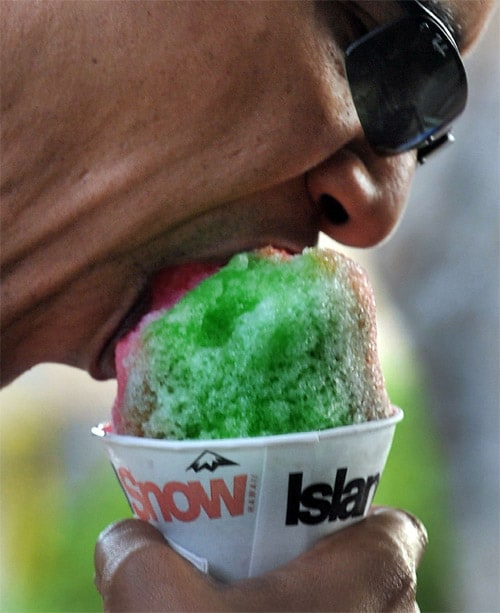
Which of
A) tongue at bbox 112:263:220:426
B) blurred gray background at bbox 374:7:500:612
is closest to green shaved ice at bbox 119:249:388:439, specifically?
tongue at bbox 112:263:220:426

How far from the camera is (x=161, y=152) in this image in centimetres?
56

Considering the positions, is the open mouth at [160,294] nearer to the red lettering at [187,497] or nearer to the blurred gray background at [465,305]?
the red lettering at [187,497]

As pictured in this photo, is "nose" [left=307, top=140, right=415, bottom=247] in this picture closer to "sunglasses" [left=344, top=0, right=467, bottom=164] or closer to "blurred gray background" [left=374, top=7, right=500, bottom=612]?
"sunglasses" [left=344, top=0, right=467, bottom=164]

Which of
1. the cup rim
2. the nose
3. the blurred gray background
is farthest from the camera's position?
the blurred gray background

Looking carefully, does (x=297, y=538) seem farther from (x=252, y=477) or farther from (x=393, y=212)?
(x=393, y=212)

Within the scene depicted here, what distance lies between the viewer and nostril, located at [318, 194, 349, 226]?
63 centimetres

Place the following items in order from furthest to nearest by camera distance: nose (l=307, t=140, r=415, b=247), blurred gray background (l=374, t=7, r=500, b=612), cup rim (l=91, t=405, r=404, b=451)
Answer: blurred gray background (l=374, t=7, r=500, b=612)
nose (l=307, t=140, r=415, b=247)
cup rim (l=91, t=405, r=404, b=451)

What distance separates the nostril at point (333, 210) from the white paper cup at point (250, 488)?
0.17 metres

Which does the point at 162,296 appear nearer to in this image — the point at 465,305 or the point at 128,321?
the point at 128,321

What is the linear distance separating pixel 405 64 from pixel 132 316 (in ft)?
0.93

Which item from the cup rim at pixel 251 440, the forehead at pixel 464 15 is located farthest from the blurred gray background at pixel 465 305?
the cup rim at pixel 251 440

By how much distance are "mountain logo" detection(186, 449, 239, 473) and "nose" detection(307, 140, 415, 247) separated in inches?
9.1

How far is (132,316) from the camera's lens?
0.62 m

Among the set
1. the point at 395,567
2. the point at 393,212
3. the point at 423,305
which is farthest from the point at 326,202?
the point at 423,305
